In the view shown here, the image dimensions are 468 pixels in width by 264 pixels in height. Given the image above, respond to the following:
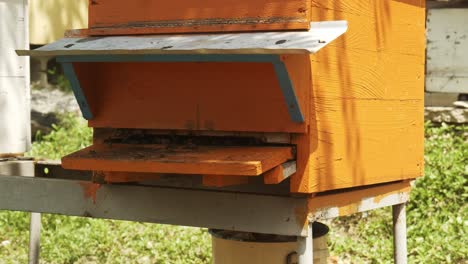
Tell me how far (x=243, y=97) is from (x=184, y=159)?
0.39m

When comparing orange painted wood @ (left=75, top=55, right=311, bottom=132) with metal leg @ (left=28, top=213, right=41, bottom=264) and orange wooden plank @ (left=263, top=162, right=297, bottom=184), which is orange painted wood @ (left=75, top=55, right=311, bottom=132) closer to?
orange wooden plank @ (left=263, top=162, right=297, bottom=184)

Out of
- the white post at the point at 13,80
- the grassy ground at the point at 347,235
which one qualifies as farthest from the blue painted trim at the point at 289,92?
the grassy ground at the point at 347,235

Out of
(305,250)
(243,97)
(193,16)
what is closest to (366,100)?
(243,97)

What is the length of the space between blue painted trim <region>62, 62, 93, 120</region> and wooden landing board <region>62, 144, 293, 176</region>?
0.23 metres

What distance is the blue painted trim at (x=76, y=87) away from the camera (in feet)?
12.3

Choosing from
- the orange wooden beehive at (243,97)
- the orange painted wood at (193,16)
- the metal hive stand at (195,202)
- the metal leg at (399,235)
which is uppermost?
the orange painted wood at (193,16)

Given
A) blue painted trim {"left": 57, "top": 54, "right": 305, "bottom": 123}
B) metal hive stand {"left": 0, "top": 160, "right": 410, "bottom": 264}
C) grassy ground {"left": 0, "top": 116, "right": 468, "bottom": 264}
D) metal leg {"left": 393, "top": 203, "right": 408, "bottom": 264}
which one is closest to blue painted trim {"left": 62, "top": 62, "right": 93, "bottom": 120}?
blue painted trim {"left": 57, "top": 54, "right": 305, "bottom": 123}

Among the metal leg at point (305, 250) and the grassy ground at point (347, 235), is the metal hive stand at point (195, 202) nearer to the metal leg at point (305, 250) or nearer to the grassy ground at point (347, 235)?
the metal leg at point (305, 250)

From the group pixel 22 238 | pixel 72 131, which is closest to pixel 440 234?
pixel 22 238

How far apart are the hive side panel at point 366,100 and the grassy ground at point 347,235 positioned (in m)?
2.01

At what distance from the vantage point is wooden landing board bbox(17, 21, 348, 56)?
313 cm

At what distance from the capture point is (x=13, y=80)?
4.85m

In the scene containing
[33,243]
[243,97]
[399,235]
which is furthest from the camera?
[33,243]

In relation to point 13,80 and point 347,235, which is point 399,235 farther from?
point 13,80
